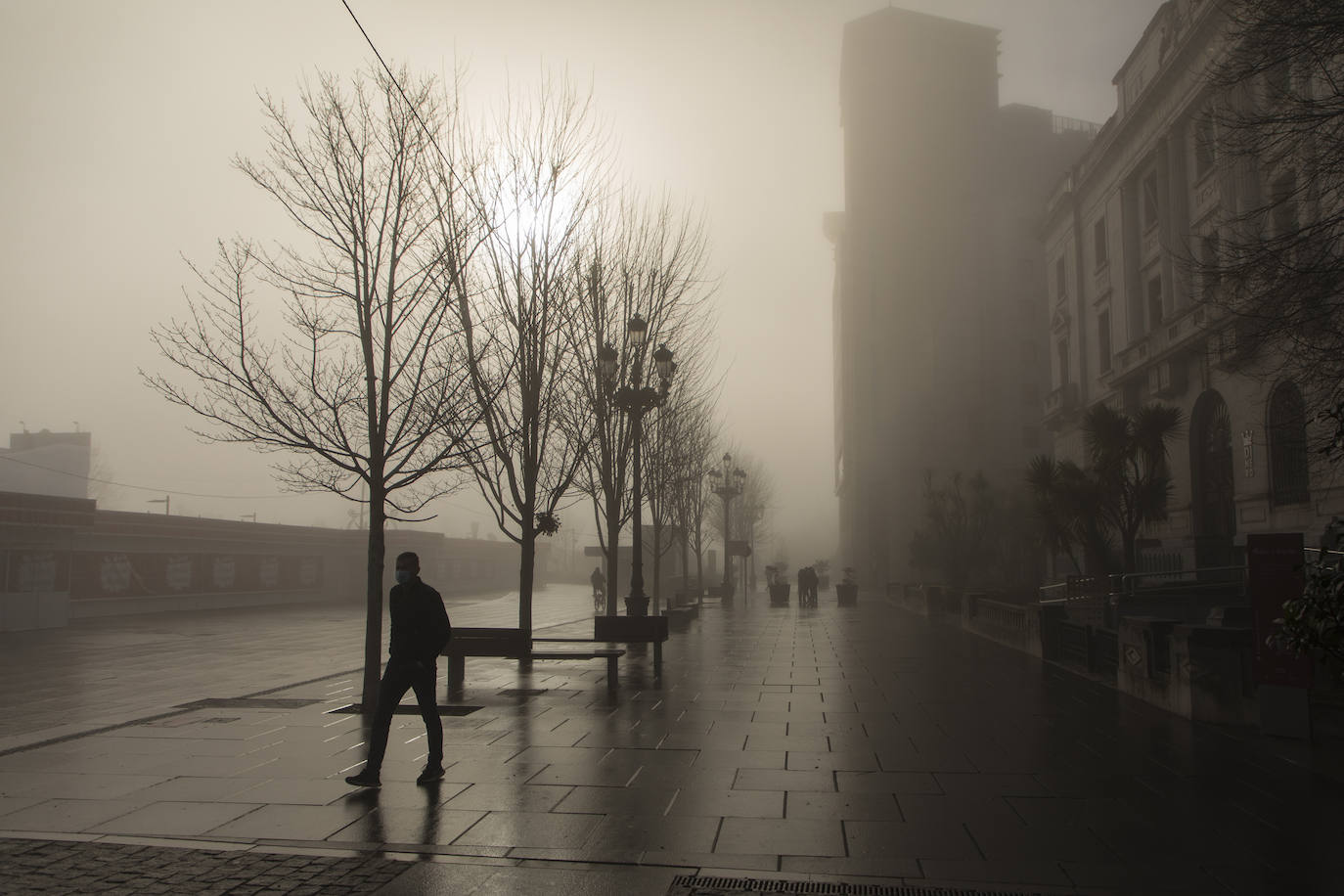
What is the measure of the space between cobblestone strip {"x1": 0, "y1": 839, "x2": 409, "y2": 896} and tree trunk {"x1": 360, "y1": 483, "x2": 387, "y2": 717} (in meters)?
5.00

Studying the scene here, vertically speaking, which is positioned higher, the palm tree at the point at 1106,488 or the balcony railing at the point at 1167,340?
the balcony railing at the point at 1167,340

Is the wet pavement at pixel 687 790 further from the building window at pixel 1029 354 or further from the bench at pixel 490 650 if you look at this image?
the building window at pixel 1029 354

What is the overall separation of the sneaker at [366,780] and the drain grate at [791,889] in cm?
304

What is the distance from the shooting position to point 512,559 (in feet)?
262

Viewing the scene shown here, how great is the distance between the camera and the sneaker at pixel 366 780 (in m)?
7.19

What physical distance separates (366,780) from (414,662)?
0.89m

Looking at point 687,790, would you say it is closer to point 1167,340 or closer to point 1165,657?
point 1165,657

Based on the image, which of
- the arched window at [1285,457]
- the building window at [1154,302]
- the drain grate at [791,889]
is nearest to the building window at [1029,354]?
the building window at [1154,302]

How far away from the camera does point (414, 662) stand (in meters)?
7.58

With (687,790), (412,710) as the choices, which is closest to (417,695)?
(687,790)

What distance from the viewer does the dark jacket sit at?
759 cm

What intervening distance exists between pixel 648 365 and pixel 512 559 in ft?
196

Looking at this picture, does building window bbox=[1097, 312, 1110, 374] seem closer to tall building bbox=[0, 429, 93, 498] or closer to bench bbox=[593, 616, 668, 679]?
bench bbox=[593, 616, 668, 679]

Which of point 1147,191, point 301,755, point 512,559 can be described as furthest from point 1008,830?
point 512,559
